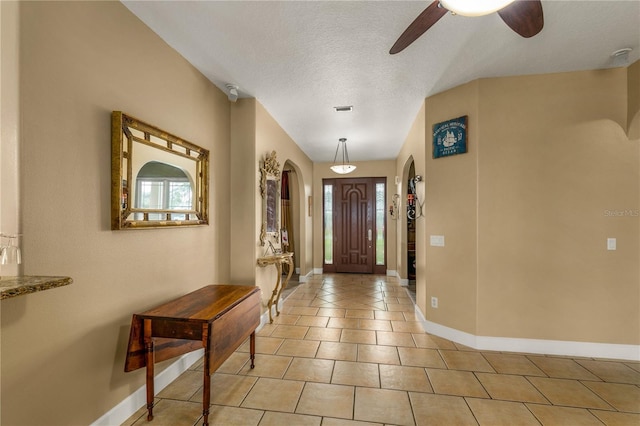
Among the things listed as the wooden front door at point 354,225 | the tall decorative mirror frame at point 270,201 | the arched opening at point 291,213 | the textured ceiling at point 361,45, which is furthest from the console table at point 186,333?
the wooden front door at point 354,225

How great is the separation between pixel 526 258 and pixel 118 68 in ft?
11.8

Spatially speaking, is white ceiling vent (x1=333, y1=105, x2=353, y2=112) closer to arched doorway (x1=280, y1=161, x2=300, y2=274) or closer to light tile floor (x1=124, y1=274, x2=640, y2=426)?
light tile floor (x1=124, y1=274, x2=640, y2=426)

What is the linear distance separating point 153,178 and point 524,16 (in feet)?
8.24

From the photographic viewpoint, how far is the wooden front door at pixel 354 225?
6.32 m

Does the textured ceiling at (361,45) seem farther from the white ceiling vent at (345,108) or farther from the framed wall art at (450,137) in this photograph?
the framed wall art at (450,137)

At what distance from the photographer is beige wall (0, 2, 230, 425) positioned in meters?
1.28

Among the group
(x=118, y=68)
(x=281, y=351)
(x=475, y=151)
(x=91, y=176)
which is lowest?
(x=281, y=351)

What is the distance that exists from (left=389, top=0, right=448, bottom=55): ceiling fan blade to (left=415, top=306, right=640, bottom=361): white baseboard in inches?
105

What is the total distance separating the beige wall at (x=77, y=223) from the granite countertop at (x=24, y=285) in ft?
0.70

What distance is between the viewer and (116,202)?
1.70m

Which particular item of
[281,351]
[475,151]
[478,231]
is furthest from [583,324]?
[281,351]

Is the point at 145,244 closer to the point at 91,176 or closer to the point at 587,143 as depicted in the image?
the point at 91,176

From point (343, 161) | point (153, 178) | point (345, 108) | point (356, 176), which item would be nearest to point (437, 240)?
point (345, 108)

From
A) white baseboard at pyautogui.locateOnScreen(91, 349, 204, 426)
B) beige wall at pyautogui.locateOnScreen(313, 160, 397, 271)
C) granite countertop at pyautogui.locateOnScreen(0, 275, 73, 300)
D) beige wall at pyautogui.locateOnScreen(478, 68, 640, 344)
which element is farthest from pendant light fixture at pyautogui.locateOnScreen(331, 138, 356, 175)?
granite countertop at pyautogui.locateOnScreen(0, 275, 73, 300)
